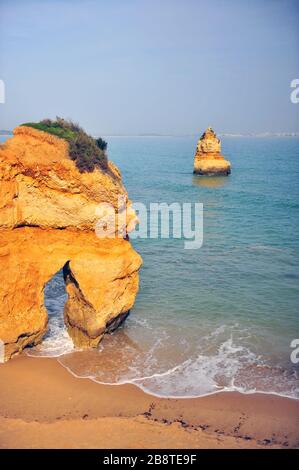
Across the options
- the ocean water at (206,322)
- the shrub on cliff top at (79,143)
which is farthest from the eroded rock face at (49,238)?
the ocean water at (206,322)

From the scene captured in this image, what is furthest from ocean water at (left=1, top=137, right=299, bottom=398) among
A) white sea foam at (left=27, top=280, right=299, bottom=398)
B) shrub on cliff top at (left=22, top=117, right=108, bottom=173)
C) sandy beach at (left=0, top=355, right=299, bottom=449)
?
shrub on cliff top at (left=22, top=117, right=108, bottom=173)

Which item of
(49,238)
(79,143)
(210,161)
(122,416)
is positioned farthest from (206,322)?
(210,161)

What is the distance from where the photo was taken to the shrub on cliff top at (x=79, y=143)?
13125mm

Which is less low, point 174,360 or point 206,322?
point 206,322

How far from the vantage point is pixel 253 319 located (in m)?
17.0

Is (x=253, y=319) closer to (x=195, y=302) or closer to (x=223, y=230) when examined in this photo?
(x=195, y=302)

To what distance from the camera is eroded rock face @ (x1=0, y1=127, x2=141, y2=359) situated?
12.9 metres

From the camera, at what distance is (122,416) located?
1119 cm

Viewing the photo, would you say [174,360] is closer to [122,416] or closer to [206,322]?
[206,322]

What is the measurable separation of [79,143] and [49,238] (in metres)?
2.92

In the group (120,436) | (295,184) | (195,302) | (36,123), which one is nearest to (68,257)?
(36,123)

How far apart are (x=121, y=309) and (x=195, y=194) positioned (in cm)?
3509

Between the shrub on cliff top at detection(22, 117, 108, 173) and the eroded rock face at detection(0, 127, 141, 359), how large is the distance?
22 centimetres

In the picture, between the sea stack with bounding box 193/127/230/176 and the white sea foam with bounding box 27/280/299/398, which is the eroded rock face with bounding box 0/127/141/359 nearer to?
the white sea foam with bounding box 27/280/299/398
